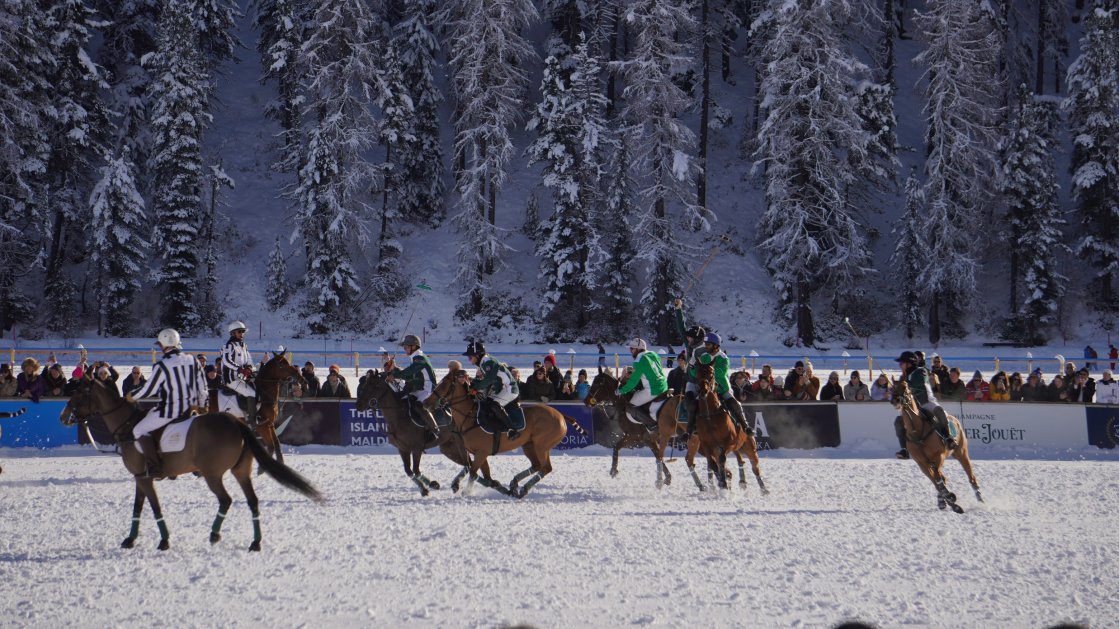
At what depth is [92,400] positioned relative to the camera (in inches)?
433

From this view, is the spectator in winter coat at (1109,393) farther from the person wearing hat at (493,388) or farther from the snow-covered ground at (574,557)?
the person wearing hat at (493,388)

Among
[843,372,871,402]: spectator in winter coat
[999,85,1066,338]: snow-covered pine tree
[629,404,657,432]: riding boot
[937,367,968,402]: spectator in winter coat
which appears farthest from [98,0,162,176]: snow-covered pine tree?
[999,85,1066,338]: snow-covered pine tree

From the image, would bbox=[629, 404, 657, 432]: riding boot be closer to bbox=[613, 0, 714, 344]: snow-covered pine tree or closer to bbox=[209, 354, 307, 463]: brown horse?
bbox=[209, 354, 307, 463]: brown horse

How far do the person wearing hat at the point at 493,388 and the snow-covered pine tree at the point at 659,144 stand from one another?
25288 mm

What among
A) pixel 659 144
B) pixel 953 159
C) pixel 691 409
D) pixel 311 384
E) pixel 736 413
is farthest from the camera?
pixel 953 159

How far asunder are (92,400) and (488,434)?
5.56 meters

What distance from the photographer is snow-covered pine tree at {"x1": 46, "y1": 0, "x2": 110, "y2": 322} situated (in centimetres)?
3962

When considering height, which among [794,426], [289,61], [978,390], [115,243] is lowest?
[794,426]

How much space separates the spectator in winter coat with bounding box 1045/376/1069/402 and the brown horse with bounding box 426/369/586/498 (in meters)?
12.2

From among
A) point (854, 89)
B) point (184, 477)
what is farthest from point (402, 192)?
point (184, 477)

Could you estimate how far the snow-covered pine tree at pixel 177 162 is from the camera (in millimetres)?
39219

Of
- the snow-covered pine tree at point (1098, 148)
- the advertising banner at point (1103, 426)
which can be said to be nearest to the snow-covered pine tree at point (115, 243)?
the advertising banner at point (1103, 426)

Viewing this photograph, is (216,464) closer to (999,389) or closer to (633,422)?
(633,422)

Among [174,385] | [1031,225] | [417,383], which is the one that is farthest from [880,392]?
[1031,225]
